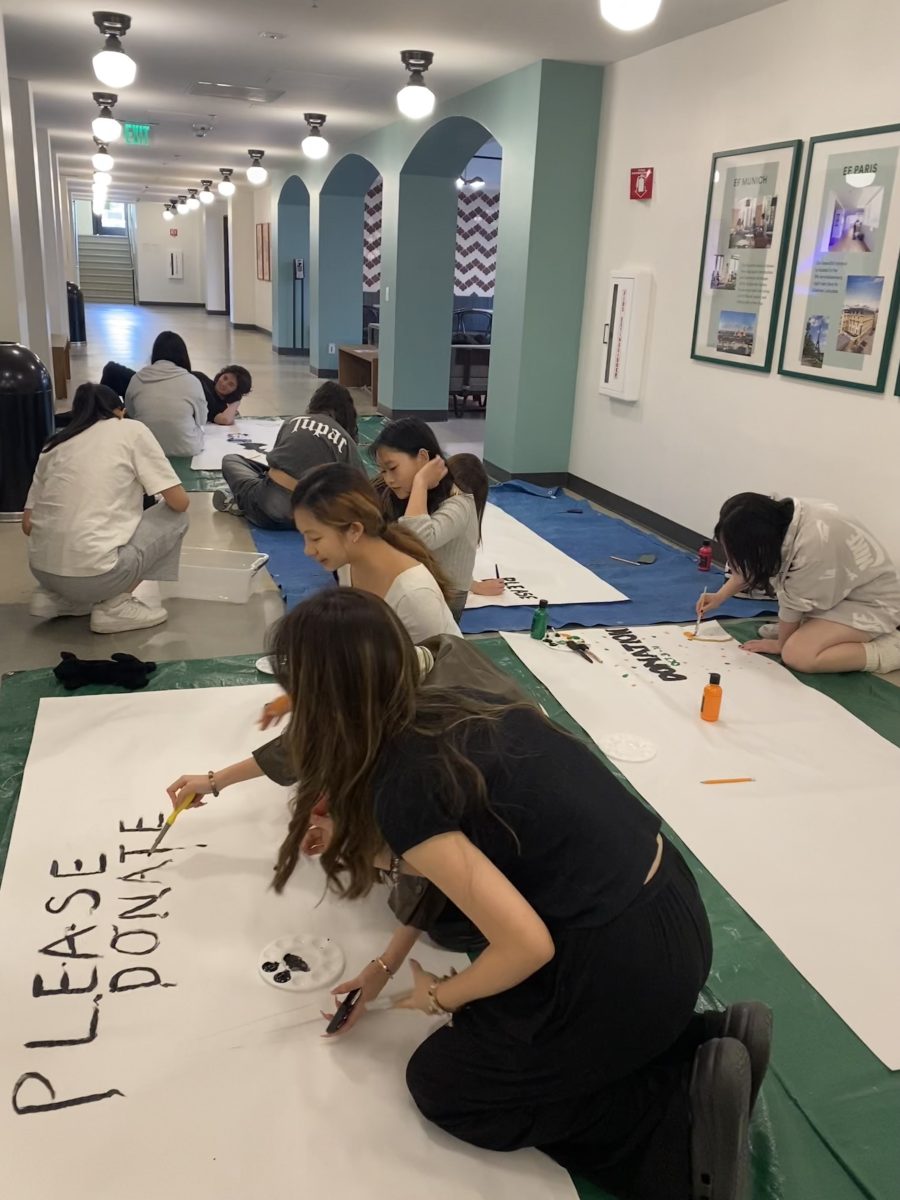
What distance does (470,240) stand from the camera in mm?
13555

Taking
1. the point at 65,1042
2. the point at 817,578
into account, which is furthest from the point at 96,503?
the point at 817,578

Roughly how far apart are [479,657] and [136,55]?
604cm

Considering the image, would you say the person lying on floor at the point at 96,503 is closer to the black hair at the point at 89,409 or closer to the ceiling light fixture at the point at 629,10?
the black hair at the point at 89,409

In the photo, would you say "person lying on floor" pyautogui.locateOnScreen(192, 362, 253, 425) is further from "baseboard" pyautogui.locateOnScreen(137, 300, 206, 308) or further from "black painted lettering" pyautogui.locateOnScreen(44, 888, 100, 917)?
"baseboard" pyautogui.locateOnScreen(137, 300, 206, 308)

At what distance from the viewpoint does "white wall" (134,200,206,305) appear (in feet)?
80.0

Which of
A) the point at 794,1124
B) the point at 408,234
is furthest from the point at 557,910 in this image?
the point at 408,234

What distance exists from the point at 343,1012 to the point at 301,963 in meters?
0.23

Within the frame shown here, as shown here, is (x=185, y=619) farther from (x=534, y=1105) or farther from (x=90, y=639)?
(x=534, y=1105)

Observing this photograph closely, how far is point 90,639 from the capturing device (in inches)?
140

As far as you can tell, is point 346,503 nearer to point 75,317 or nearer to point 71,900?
point 71,900

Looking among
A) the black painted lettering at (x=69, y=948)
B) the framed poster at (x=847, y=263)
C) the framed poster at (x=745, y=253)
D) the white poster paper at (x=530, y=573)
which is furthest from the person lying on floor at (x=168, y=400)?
the black painted lettering at (x=69, y=948)

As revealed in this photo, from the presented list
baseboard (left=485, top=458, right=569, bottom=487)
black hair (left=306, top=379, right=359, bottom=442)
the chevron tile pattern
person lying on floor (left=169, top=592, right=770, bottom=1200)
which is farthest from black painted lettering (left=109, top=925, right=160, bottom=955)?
the chevron tile pattern

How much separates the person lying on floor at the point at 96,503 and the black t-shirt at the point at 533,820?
2.45 m

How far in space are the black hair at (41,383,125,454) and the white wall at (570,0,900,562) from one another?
9.60ft
